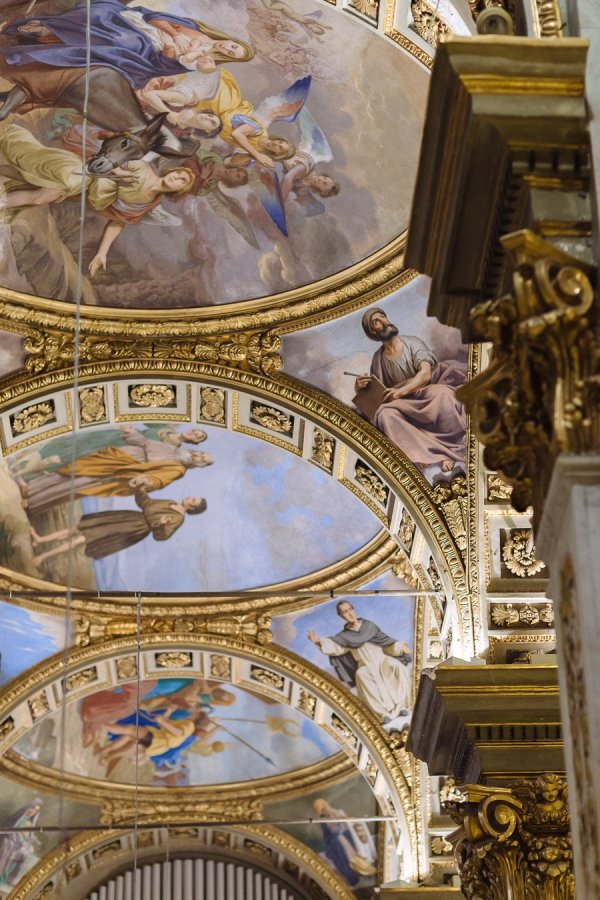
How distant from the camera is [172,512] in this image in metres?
15.7

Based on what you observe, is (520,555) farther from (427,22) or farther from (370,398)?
(427,22)

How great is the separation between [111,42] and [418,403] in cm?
416

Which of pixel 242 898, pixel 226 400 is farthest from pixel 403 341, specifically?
pixel 242 898

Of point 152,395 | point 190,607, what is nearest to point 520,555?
point 152,395

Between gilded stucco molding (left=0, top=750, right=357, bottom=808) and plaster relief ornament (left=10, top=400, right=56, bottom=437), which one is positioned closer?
plaster relief ornament (left=10, top=400, right=56, bottom=437)

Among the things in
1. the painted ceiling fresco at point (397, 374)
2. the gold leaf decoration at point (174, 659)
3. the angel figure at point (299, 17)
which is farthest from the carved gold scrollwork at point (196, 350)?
the gold leaf decoration at point (174, 659)

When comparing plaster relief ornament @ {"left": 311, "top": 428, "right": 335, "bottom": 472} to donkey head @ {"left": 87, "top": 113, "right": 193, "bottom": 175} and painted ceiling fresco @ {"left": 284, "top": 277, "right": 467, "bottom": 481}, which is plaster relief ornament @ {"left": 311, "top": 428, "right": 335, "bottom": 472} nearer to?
painted ceiling fresco @ {"left": 284, "top": 277, "right": 467, "bottom": 481}

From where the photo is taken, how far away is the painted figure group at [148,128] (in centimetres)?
1027

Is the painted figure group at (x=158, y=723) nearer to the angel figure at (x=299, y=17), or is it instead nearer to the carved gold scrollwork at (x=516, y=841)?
the carved gold scrollwork at (x=516, y=841)

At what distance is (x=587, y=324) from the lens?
407cm

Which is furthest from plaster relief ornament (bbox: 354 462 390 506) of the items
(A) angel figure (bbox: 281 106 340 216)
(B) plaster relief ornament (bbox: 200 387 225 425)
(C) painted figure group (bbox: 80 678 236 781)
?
(C) painted figure group (bbox: 80 678 236 781)

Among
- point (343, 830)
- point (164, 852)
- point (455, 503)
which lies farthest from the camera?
point (164, 852)

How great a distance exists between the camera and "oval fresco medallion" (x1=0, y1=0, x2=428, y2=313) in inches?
403

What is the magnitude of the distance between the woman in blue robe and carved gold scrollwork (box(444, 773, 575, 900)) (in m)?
5.94
